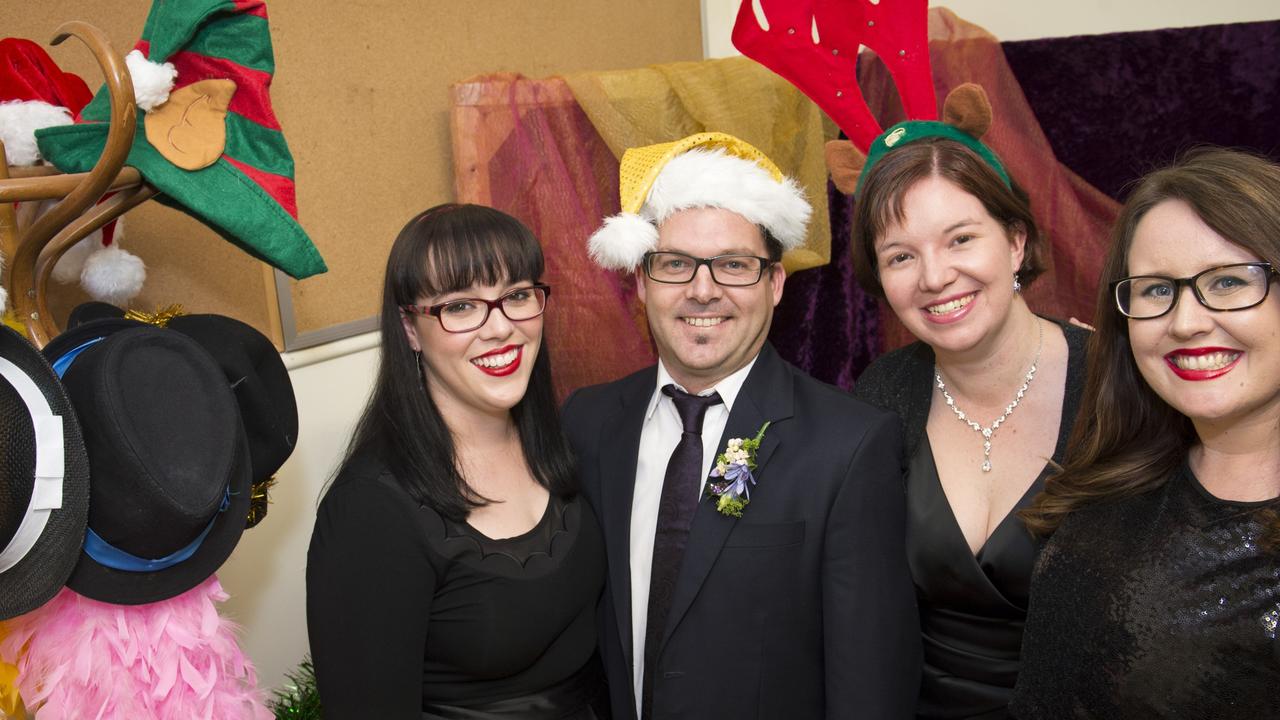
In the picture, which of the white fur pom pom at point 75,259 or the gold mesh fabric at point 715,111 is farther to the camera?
the gold mesh fabric at point 715,111

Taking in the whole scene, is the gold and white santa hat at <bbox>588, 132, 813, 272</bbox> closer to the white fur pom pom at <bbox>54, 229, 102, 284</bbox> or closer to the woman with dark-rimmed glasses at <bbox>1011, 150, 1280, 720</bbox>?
the woman with dark-rimmed glasses at <bbox>1011, 150, 1280, 720</bbox>

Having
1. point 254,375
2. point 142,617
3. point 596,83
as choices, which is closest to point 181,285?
point 254,375

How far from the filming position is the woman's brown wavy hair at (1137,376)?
1.30 meters

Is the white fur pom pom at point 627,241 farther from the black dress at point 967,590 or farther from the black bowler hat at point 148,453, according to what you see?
the black bowler hat at point 148,453

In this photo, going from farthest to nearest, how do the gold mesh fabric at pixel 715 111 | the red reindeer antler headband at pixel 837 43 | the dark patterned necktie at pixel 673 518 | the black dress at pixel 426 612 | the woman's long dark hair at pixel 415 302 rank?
the gold mesh fabric at pixel 715 111
the red reindeer antler headband at pixel 837 43
the dark patterned necktie at pixel 673 518
the woman's long dark hair at pixel 415 302
the black dress at pixel 426 612

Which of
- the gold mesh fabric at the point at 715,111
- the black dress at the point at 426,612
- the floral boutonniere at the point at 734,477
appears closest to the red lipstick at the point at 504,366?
the black dress at the point at 426,612

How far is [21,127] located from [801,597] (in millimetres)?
1426

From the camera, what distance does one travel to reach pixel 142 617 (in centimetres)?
141

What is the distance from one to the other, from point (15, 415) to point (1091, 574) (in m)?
1.48

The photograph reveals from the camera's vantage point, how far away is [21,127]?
141 cm

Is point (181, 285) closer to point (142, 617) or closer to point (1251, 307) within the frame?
point (142, 617)

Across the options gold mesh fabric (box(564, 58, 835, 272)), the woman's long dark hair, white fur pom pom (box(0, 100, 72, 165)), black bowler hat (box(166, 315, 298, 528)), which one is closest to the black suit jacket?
the woman's long dark hair

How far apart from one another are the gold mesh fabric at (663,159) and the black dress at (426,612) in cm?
71

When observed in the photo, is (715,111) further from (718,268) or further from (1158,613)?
(1158,613)
